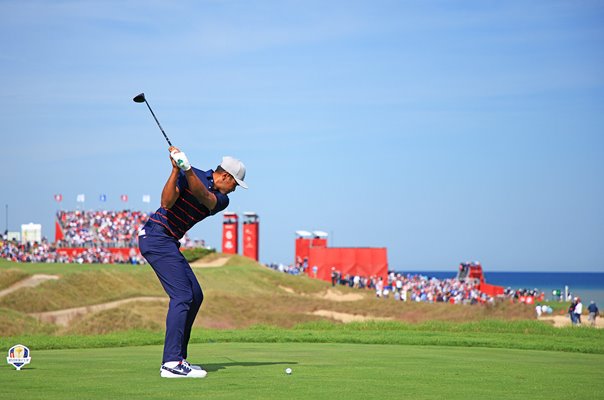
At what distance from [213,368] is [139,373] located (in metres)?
1.03

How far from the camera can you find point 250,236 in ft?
296

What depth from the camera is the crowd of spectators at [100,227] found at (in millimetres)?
88062

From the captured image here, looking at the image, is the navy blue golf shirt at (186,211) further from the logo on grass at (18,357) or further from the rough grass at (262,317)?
the rough grass at (262,317)

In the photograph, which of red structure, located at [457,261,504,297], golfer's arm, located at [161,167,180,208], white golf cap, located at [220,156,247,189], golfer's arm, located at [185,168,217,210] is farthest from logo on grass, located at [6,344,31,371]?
red structure, located at [457,261,504,297]

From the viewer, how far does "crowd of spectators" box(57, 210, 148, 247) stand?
289 ft

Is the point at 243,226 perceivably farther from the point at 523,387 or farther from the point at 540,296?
the point at 523,387

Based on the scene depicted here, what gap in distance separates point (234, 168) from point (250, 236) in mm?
80736

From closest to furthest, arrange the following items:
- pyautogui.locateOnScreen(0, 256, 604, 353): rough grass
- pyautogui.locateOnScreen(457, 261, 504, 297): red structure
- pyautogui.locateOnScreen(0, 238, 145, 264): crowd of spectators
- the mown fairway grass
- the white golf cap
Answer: the mown fairway grass → the white golf cap → pyautogui.locateOnScreen(0, 256, 604, 353): rough grass → pyautogui.locateOnScreen(0, 238, 145, 264): crowd of spectators → pyautogui.locateOnScreen(457, 261, 504, 297): red structure

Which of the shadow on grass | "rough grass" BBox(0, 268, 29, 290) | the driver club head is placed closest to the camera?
the shadow on grass

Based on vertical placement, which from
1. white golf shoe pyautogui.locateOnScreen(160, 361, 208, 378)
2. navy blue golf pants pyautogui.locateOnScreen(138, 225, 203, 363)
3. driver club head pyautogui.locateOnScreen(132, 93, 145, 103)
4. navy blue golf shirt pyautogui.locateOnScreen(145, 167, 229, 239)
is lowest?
white golf shoe pyautogui.locateOnScreen(160, 361, 208, 378)

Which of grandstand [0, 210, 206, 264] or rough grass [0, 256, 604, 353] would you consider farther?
grandstand [0, 210, 206, 264]

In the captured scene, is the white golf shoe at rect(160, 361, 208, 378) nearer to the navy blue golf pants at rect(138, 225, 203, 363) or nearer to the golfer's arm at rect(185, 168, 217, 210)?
the navy blue golf pants at rect(138, 225, 203, 363)

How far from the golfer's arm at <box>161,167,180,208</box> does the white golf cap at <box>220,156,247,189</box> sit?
0.64 metres

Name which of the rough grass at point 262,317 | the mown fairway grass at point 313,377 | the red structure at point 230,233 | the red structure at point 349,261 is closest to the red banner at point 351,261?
the red structure at point 349,261
